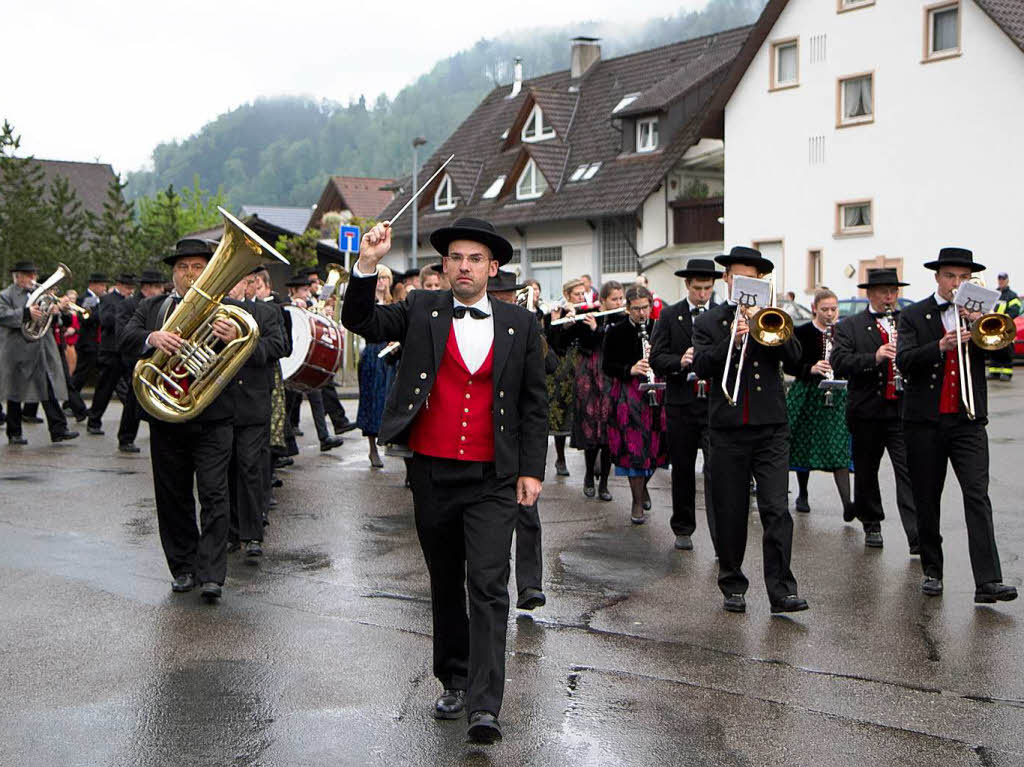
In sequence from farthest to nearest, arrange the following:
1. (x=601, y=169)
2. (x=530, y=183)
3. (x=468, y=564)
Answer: (x=530, y=183)
(x=601, y=169)
(x=468, y=564)

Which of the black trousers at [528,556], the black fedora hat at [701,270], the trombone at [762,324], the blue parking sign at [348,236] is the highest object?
the blue parking sign at [348,236]

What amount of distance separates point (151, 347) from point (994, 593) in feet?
16.5

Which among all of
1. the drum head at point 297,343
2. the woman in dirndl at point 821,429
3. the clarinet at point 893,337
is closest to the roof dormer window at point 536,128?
the drum head at point 297,343

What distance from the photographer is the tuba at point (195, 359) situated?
7617 mm

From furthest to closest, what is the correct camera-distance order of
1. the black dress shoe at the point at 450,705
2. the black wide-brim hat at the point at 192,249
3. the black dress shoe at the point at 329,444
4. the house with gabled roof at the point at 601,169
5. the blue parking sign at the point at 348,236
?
the house with gabled roof at the point at 601,169 < the blue parking sign at the point at 348,236 < the black dress shoe at the point at 329,444 < the black wide-brim hat at the point at 192,249 < the black dress shoe at the point at 450,705

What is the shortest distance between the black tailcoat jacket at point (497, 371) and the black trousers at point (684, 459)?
4079 mm

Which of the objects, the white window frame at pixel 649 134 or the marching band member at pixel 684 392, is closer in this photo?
the marching band member at pixel 684 392

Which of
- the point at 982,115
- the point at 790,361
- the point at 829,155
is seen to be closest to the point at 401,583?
the point at 790,361

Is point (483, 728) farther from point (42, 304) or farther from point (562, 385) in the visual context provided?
point (42, 304)

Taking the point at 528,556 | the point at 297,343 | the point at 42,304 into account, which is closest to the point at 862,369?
the point at 528,556

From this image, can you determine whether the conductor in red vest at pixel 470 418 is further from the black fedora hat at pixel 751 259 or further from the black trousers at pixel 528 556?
the black fedora hat at pixel 751 259

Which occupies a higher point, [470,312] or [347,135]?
[347,135]

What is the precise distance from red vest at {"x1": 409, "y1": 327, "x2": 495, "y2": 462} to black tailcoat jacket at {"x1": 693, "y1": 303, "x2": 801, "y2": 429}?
2.61 m

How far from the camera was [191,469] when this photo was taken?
26.1 feet
